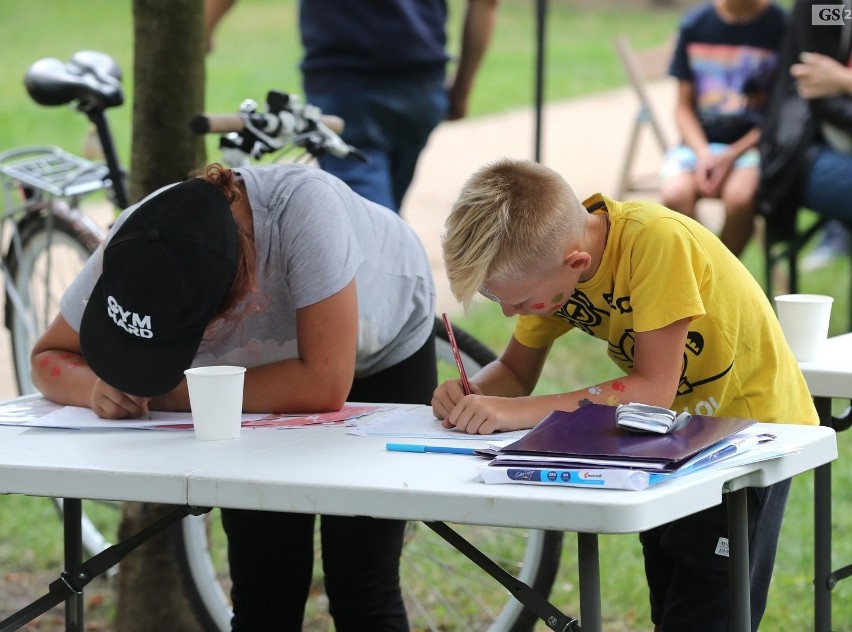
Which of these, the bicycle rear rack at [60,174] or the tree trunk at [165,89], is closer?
the tree trunk at [165,89]

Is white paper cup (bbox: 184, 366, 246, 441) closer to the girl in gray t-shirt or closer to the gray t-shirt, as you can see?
the girl in gray t-shirt

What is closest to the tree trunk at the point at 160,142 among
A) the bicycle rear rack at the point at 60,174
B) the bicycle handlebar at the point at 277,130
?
the bicycle handlebar at the point at 277,130

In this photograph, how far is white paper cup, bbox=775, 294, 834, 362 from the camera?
246cm

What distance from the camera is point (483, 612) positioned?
10.9 ft

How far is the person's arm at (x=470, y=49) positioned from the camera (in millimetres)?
4594

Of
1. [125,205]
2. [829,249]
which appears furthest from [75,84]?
[829,249]

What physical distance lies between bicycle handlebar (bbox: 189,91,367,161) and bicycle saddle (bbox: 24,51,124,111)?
460 millimetres

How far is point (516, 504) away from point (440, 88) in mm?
2906

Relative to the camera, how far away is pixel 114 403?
2.23m

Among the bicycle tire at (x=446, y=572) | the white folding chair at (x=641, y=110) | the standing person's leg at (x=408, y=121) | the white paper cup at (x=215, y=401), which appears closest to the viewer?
the white paper cup at (x=215, y=401)

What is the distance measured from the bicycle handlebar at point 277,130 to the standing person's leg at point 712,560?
1307 millimetres

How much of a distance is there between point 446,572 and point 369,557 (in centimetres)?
113

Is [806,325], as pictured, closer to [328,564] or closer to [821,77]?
[328,564]

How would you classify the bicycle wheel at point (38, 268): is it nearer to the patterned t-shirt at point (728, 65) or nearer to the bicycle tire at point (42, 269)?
the bicycle tire at point (42, 269)
